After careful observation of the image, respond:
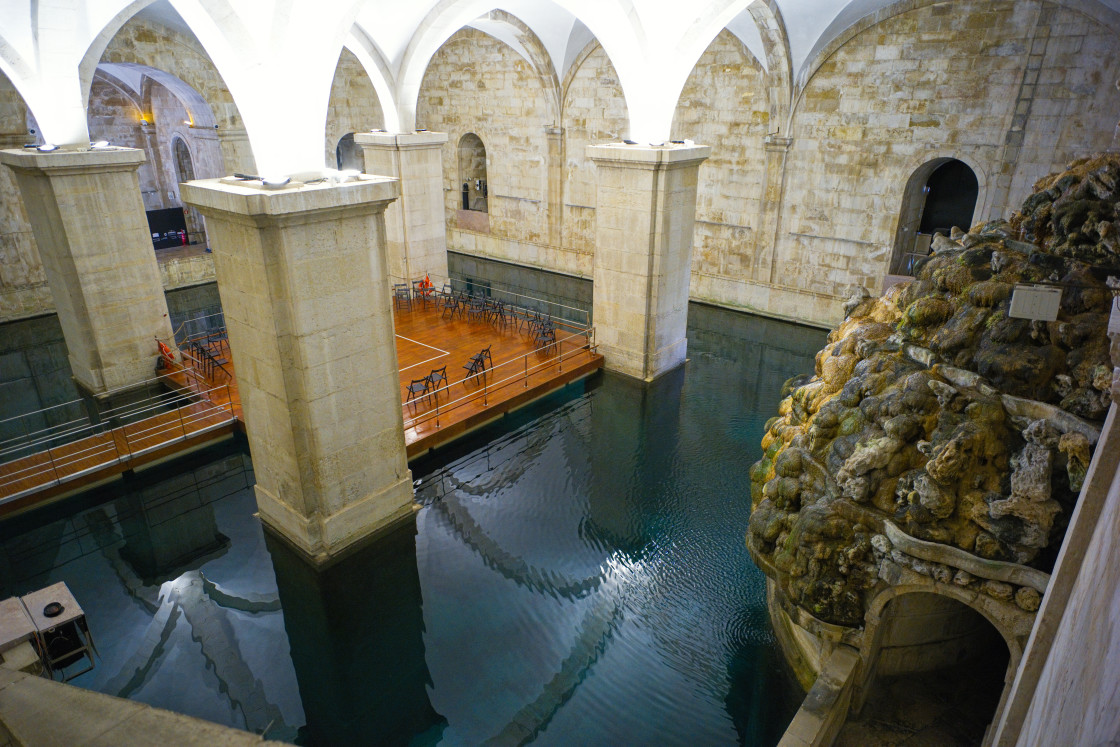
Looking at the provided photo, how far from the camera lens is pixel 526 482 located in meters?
10.8

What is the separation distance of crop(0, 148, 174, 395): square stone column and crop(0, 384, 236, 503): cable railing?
4.17 ft

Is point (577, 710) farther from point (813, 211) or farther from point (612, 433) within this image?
point (813, 211)

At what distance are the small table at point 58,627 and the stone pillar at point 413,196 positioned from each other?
11.2 meters

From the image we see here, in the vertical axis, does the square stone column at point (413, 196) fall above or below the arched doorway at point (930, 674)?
above

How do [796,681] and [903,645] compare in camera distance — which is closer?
[903,645]

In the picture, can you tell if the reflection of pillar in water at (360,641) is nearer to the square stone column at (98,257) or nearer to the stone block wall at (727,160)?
the square stone column at (98,257)

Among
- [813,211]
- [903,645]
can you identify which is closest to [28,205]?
[903,645]

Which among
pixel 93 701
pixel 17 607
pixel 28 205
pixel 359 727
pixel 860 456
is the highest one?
pixel 28 205

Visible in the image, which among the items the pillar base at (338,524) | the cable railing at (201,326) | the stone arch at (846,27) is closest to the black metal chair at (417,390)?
the pillar base at (338,524)

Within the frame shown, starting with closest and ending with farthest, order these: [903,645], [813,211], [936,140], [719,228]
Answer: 1. [903,645]
2. [936,140]
3. [813,211]
4. [719,228]

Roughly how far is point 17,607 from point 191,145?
70.7ft

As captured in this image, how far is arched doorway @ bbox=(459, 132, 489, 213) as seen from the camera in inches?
1011

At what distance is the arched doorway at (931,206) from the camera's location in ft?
54.9

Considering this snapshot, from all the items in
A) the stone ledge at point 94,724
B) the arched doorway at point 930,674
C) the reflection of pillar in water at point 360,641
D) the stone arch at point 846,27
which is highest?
the stone arch at point 846,27
